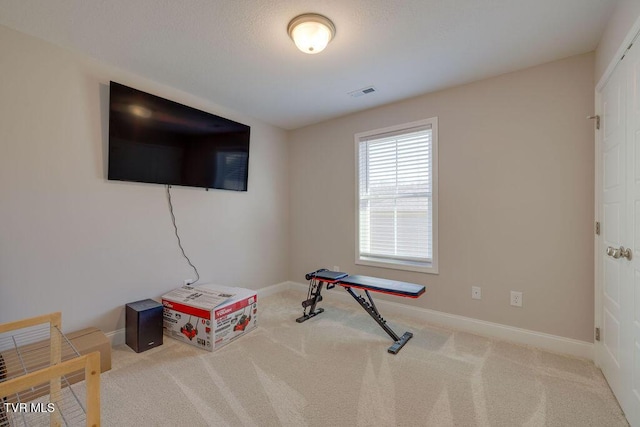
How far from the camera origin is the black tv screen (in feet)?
7.84

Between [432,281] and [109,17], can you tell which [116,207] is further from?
[432,281]

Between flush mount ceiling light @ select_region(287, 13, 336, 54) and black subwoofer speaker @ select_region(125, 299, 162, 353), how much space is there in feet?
7.90

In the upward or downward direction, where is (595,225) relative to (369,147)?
downward

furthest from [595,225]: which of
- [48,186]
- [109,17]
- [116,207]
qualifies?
[48,186]

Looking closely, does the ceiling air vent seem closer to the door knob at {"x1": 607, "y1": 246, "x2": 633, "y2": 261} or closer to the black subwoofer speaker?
the door knob at {"x1": 607, "y1": 246, "x2": 633, "y2": 261}

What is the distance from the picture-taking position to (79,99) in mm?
2270

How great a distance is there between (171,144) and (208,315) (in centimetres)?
164

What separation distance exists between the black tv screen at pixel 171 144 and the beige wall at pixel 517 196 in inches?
71.7

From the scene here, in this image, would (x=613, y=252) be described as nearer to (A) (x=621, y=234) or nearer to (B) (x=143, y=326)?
(A) (x=621, y=234)

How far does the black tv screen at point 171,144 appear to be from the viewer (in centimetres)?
239

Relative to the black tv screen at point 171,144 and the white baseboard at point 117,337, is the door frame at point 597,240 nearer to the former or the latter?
the black tv screen at point 171,144

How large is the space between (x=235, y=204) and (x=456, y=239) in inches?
99.9

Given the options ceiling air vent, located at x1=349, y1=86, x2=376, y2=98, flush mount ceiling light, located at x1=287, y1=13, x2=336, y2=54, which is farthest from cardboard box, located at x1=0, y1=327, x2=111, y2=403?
ceiling air vent, located at x1=349, y1=86, x2=376, y2=98

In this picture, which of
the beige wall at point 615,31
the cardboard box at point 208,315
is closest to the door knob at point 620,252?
the beige wall at point 615,31
